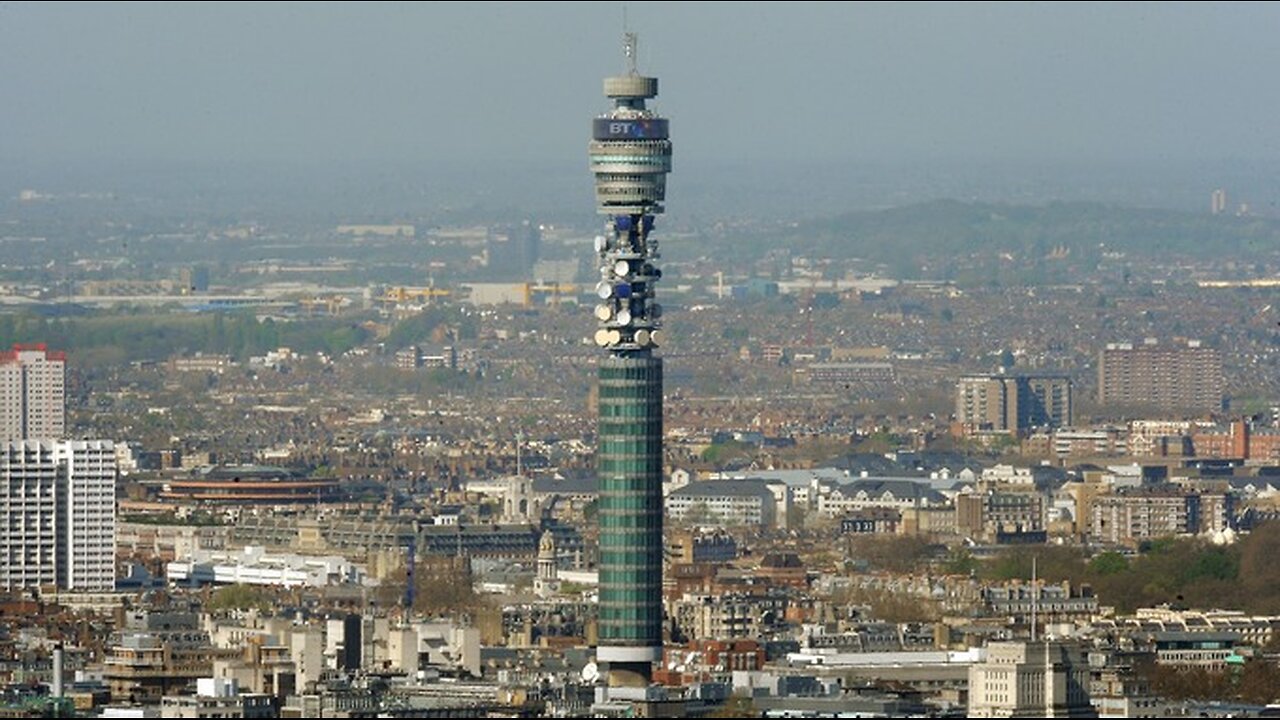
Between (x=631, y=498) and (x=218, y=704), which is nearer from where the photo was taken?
(x=218, y=704)

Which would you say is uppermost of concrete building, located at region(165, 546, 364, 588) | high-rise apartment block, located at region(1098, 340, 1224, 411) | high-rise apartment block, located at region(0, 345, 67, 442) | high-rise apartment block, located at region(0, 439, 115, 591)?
high-rise apartment block, located at region(1098, 340, 1224, 411)

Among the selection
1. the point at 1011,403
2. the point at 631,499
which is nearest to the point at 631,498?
the point at 631,499

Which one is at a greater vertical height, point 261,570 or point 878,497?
point 878,497

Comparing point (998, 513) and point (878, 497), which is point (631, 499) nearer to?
point (998, 513)

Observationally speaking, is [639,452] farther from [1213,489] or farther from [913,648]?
[1213,489]

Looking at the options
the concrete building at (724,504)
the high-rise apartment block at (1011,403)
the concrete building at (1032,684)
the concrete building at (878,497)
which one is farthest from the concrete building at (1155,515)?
the concrete building at (1032,684)

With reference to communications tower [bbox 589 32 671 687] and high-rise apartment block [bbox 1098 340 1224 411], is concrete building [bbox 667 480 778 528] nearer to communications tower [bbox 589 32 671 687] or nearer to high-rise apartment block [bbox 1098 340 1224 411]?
high-rise apartment block [bbox 1098 340 1224 411]

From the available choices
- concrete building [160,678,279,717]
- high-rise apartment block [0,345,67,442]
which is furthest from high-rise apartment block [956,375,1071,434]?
concrete building [160,678,279,717]
